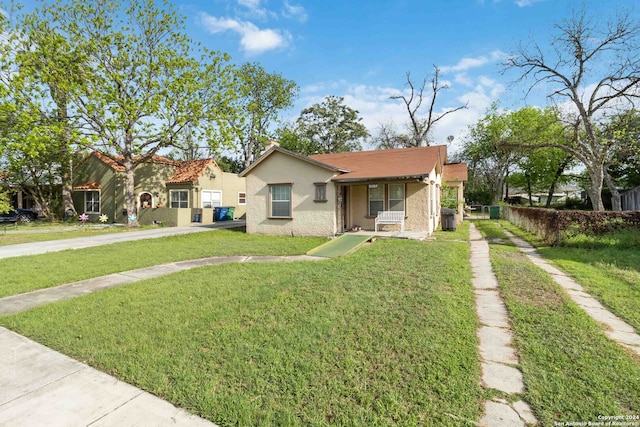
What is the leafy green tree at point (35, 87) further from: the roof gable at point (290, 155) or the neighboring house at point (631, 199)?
the neighboring house at point (631, 199)

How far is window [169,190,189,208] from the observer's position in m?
22.5

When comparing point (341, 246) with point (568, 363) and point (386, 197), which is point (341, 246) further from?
point (568, 363)

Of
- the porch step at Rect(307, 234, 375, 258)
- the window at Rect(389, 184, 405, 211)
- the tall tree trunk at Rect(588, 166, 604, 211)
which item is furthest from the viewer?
the tall tree trunk at Rect(588, 166, 604, 211)

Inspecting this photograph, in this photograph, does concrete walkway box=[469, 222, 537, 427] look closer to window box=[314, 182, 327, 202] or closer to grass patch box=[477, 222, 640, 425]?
grass patch box=[477, 222, 640, 425]

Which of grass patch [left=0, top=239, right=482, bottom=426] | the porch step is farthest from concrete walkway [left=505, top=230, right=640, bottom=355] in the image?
the porch step

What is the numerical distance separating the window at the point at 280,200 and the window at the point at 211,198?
980cm

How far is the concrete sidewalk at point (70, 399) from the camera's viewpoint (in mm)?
2459

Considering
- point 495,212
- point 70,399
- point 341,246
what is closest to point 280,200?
point 341,246

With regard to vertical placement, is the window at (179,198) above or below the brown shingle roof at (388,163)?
below

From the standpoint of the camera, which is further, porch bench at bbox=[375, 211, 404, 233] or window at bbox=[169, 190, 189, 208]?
window at bbox=[169, 190, 189, 208]

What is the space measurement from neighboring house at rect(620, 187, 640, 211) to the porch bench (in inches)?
824

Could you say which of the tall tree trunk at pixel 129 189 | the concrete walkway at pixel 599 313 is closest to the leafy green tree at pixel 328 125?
the tall tree trunk at pixel 129 189

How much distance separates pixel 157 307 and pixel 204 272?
2.22m

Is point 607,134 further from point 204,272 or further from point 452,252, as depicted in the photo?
point 204,272
